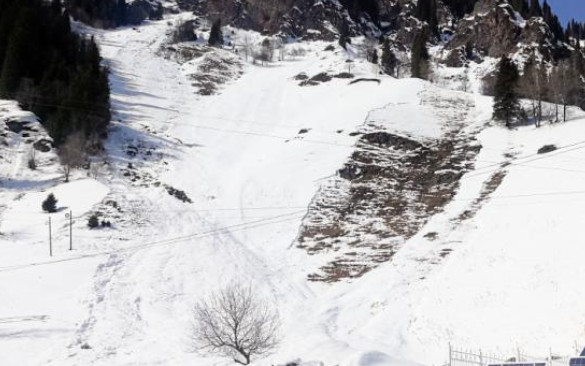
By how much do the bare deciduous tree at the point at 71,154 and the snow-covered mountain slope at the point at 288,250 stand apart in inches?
65.4

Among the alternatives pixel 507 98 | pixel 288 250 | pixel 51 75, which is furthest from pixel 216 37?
pixel 288 250

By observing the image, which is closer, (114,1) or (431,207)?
(431,207)

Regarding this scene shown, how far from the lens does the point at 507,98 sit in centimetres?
5644

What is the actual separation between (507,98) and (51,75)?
160 feet

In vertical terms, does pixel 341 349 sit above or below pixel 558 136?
below

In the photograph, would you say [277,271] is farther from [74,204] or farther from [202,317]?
[74,204]

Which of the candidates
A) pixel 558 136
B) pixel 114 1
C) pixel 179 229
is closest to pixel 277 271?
pixel 179 229

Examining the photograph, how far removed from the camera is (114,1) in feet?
485

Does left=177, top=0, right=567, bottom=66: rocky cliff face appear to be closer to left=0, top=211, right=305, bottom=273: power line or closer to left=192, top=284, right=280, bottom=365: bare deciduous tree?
left=0, top=211, right=305, bottom=273: power line

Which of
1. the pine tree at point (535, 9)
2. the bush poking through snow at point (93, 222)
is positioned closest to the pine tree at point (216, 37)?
the pine tree at point (535, 9)

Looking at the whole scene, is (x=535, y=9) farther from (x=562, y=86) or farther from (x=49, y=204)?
(x=49, y=204)

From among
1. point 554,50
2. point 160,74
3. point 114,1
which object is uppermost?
point 114,1

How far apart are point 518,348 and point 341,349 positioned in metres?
7.83

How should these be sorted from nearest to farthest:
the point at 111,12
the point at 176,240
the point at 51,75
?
the point at 176,240
the point at 51,75
the point at 111,12
